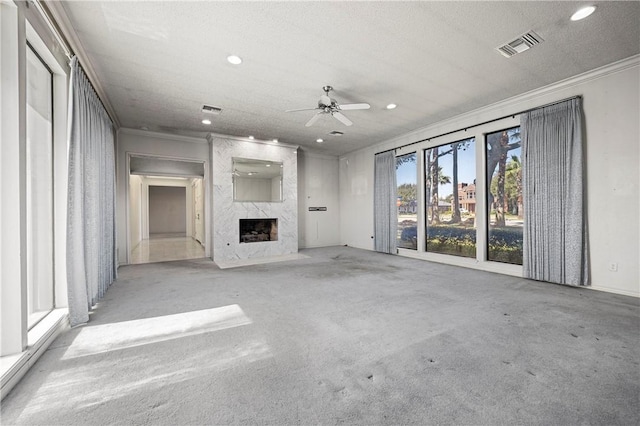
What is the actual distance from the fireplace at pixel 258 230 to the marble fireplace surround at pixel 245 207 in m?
0.08

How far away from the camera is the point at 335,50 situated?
2.90 metres

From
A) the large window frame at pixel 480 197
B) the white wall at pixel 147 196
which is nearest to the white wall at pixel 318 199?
the large window frame at pixel 480 197

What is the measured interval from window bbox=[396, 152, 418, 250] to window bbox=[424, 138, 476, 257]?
1.17 ft

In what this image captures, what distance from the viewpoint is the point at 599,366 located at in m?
1.78

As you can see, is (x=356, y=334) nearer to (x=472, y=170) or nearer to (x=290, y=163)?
(x=472, y=170)

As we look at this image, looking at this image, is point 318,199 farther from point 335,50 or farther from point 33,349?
point 33,349

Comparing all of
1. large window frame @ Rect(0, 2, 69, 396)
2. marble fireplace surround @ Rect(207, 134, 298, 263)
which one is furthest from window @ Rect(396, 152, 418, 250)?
large window frame @ Rect(0, 2, 69, 396)

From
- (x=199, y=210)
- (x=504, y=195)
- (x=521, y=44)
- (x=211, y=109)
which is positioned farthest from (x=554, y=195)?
(x=199, y=210)

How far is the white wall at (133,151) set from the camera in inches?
218

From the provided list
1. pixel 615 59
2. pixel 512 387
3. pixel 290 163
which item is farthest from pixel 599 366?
pixel 290 163

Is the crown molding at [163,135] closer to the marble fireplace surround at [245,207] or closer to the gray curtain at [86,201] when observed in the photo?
the marble fireplace surround at [245,207]

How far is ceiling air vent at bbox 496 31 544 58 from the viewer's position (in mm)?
2689

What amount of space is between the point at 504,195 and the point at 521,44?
3190 millimetres

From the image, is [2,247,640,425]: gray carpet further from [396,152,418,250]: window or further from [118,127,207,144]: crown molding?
[118,127,207,144]: crown molding
